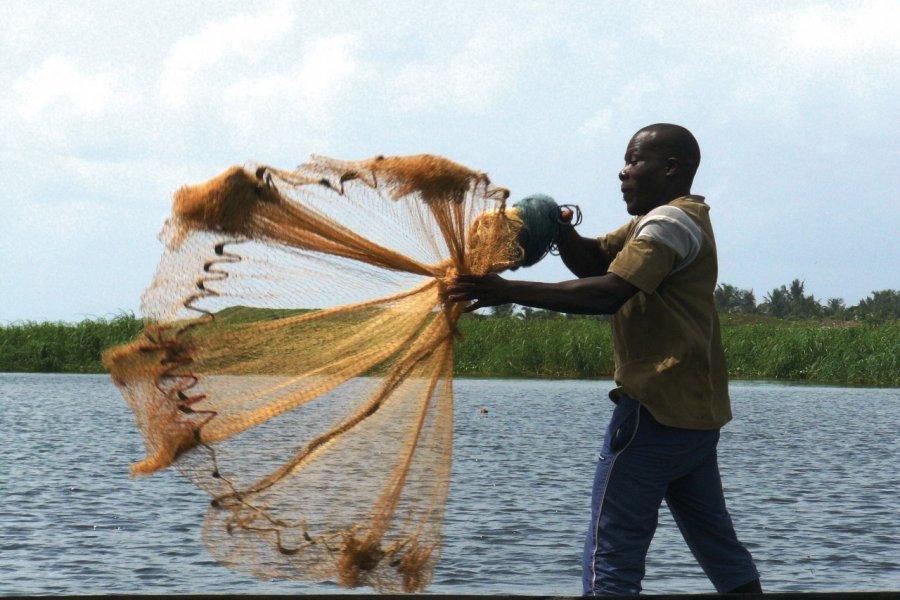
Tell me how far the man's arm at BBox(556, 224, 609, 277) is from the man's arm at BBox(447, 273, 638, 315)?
480 mm

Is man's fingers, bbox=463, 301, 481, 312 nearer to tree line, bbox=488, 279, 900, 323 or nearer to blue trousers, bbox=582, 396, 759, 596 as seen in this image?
blue trousers, bbox=582, 396, 759, 596

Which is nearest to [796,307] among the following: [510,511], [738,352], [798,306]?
[798,306]

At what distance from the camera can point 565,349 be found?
94.8 ft

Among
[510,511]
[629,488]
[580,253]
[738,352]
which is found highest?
[738,352]

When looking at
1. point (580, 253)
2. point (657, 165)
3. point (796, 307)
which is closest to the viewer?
point (657, 165)

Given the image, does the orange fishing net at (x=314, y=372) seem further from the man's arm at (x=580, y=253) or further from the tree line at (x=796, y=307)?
the tree line at (x=796, y=307)

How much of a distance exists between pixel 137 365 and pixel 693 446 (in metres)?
1.55

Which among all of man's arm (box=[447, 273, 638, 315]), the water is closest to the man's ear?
man's arm (box=[447, 273, 638, 315])

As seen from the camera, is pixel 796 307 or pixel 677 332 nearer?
pixel 677 332

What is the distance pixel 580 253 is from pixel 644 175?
0.35 m

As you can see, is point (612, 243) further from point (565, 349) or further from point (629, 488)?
point (565, 349)

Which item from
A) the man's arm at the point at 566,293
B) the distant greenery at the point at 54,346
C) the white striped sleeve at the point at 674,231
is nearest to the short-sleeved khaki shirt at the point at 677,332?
the white striped sleeve at the point at 674,231

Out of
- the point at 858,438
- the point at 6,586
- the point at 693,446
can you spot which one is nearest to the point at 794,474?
the point at 858,438

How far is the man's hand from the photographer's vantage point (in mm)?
3053
